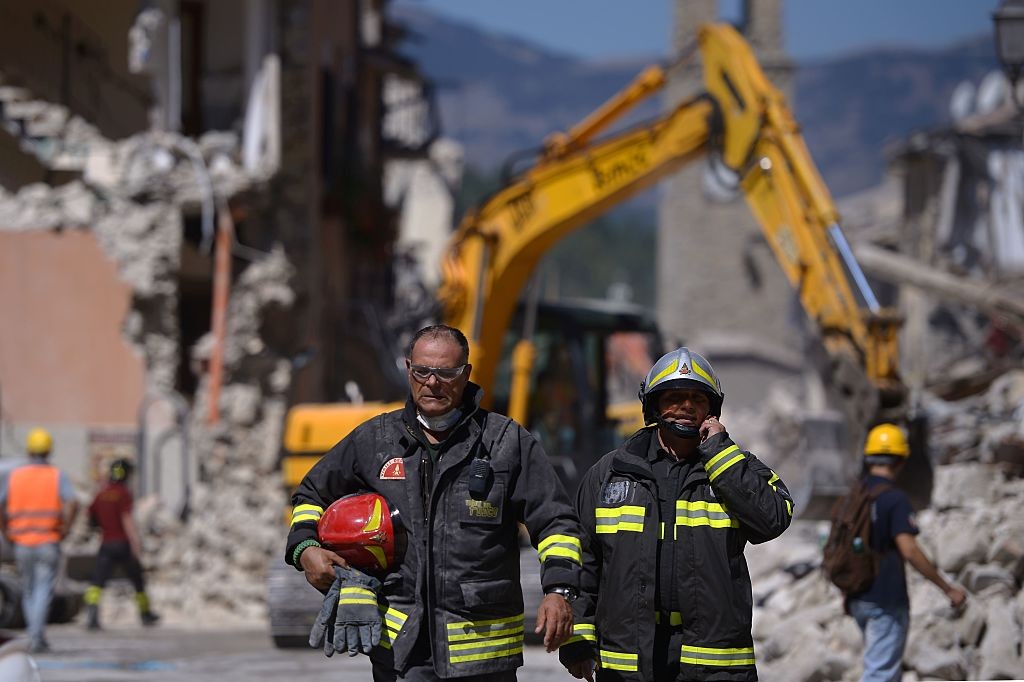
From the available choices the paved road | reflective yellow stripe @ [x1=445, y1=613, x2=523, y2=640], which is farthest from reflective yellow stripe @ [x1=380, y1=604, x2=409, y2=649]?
the paved road

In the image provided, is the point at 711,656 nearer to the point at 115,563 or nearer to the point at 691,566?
the point at 691,566

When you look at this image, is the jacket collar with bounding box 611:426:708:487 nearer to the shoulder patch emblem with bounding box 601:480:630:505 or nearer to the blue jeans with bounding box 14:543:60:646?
the shoulder patch emblem with bounding box 601:480:630:505

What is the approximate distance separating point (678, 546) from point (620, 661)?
16.5 inches

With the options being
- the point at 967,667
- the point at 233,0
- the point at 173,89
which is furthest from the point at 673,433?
the point at 233,0

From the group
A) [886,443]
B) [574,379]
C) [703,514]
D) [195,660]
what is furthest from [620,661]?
[574,379]

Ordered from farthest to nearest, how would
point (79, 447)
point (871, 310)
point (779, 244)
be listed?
point (79, 447)
point (779, 244)
point (871, 310)

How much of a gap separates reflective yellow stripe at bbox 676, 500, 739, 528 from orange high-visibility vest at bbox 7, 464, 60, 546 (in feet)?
26.1

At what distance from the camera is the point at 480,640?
5.84m

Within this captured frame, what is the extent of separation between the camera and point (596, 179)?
16.0m

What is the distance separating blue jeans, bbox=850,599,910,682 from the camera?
819 cm

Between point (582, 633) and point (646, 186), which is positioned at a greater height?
point (646, 186)

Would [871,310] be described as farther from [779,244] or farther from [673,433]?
[673,433]

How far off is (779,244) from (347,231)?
15.5 m

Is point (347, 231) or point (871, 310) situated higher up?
point (347, 231)
